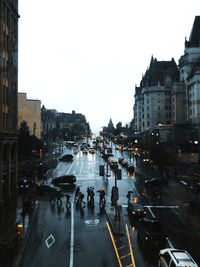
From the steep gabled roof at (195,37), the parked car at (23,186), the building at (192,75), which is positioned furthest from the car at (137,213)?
the steep gabled roof at (195,37)

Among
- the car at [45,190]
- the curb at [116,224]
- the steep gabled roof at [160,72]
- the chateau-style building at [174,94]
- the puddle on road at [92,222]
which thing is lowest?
the puddle on road at [92,222]

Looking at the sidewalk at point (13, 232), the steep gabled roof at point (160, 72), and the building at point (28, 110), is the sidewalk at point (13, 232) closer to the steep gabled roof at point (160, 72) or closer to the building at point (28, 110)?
the building at point (28, 110)

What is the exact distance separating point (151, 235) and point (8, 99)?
23.7m

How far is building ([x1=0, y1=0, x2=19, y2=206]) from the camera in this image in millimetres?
37750

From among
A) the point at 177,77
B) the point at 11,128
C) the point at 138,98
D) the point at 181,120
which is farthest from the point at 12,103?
the point at 138,98

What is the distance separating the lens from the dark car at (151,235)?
22945 millimetres

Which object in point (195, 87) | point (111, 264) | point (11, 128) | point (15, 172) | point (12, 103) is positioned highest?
point (195, 87)

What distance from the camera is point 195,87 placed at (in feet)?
339

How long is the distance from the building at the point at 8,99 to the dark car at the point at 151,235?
54.8 feet

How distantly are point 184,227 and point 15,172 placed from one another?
22.1 m

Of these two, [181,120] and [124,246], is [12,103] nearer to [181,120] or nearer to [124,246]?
[124,246]

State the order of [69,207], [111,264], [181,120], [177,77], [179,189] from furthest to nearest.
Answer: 1. [177,77]
2. [181,120]
3. [179,189]
4. [69,207]
5. [111,264]

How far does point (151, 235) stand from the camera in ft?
75.9

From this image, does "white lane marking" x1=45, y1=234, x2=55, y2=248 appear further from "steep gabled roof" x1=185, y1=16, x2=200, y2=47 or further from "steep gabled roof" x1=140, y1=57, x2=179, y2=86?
"steep gabled roof" x1=140, y1=57, x2=179, y2=86
